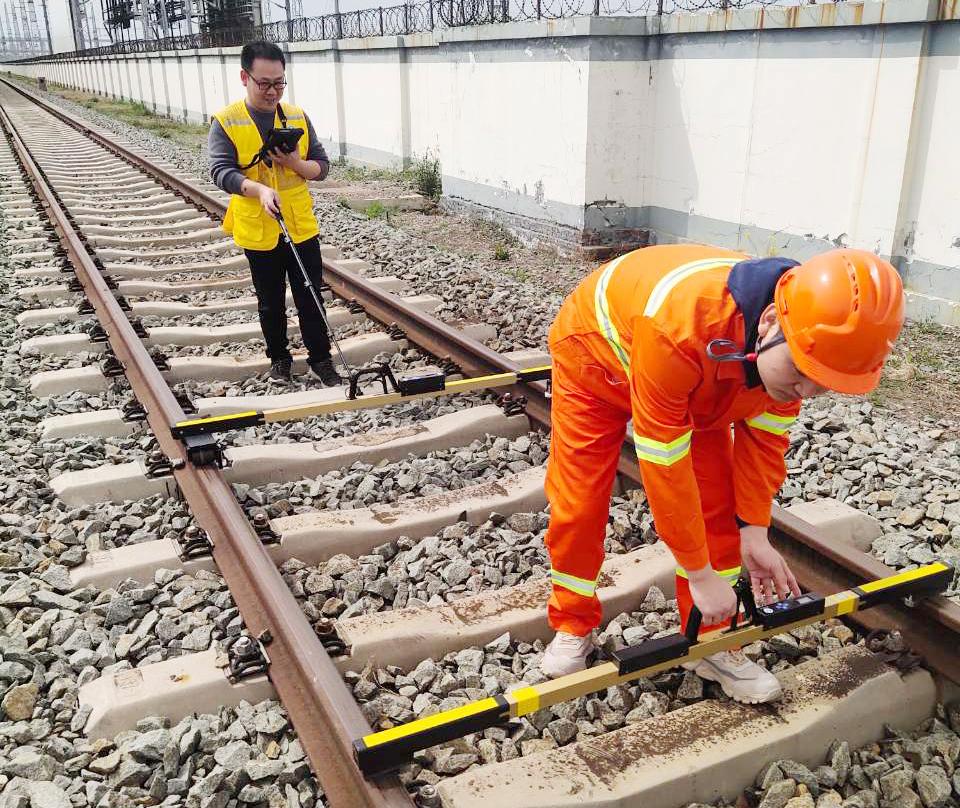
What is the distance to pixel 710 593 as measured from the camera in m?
2.26

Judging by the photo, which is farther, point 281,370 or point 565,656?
point 281,370

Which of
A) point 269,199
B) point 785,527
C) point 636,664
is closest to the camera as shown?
point 636,664

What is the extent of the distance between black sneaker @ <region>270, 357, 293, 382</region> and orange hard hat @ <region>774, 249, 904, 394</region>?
12.5 feet

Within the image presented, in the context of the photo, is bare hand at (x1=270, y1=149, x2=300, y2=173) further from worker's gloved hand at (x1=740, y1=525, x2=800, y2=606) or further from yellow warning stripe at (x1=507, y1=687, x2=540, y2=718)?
yellow warning stripe at (x1=507, y1=687, x2=540, y2=718)

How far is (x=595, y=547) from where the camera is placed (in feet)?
9.09

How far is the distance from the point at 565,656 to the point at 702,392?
103cm

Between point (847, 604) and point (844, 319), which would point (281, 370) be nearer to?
point (847, 604)

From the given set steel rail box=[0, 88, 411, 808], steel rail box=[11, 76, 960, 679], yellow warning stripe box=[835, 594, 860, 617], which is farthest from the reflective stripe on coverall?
steel rail box=[0, 88, 411, 808]

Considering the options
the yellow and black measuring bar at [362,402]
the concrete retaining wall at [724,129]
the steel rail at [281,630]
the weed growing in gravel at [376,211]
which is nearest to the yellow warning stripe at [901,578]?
the steel rail at [281,630]

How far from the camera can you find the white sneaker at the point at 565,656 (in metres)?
2.78

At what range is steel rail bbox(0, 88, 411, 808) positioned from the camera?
7.48 ft

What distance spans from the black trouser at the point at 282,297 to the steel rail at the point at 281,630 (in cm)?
75

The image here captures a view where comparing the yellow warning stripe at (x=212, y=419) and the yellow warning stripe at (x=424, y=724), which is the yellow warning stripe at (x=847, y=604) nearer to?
the yellow warning stripe at (x=424, y=724)

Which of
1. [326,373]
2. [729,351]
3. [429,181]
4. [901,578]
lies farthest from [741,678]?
[429,181]
